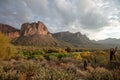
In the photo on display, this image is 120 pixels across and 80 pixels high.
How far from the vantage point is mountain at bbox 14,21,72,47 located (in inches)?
5670

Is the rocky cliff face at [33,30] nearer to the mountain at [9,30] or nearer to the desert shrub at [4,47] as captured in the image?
the mountain at [9,30]

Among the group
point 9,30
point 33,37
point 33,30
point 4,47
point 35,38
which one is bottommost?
point 4,47

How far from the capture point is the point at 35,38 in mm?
152875

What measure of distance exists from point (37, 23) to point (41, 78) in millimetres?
189308

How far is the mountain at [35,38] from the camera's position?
14402cm

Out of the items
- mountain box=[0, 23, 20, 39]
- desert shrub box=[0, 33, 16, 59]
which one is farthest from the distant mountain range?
desert shrub box=[0, 33, 16, 59]

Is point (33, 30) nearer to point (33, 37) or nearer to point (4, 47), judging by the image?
point (33, 37)

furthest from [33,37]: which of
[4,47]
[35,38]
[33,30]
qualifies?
[4,47]

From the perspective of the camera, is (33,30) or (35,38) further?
(33,30)

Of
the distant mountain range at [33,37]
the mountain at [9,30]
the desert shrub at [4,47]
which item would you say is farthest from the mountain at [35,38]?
the desert shrub at [4,47]

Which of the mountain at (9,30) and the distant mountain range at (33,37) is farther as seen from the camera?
the mountain at (9,30)

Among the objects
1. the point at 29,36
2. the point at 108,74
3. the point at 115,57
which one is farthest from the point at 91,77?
the point at 29,36

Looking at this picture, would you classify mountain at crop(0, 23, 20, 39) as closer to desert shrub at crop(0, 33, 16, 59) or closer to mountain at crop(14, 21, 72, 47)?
mountain at crop(14, 21, 72, 47)

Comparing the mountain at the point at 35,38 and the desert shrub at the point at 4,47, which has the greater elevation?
the mountain at the point at 35,38
